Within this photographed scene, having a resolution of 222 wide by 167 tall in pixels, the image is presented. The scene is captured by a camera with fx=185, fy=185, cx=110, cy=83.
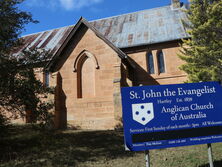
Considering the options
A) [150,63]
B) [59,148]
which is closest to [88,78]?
[59,148]

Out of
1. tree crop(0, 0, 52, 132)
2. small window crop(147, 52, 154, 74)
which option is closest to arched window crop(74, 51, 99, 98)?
tree crop(0, 0, 52, 132)

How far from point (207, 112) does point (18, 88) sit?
7292 mm

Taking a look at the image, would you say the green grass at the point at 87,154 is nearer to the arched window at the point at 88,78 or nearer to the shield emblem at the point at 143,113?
the shield emblem at the point at 143,113

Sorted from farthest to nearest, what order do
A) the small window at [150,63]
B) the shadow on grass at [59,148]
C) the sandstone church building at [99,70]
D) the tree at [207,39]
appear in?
the small window at [150,63]
the sandstone church building at [99,70]
the tree at [207,39]
the shadow on grass at [59,148]

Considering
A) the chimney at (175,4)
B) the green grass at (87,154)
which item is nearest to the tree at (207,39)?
the green grass at (87,154)

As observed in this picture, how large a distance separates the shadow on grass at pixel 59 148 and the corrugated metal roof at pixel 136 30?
30.2ft

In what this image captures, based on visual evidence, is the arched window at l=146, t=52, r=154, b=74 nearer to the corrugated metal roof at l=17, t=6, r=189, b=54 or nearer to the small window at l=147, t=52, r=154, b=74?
the small window at l=147, t=52, r=154, b=74

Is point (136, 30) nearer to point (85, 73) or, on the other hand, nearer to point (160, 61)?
point (160, 61)

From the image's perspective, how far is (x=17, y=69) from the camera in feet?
27.3

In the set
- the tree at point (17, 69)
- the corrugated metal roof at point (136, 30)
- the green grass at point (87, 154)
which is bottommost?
the green grass at point (87, 154)

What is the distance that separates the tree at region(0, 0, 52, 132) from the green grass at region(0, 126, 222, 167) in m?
1.66

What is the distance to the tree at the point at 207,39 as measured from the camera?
10695 millimetres

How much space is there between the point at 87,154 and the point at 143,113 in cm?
452

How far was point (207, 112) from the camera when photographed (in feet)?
15.6
